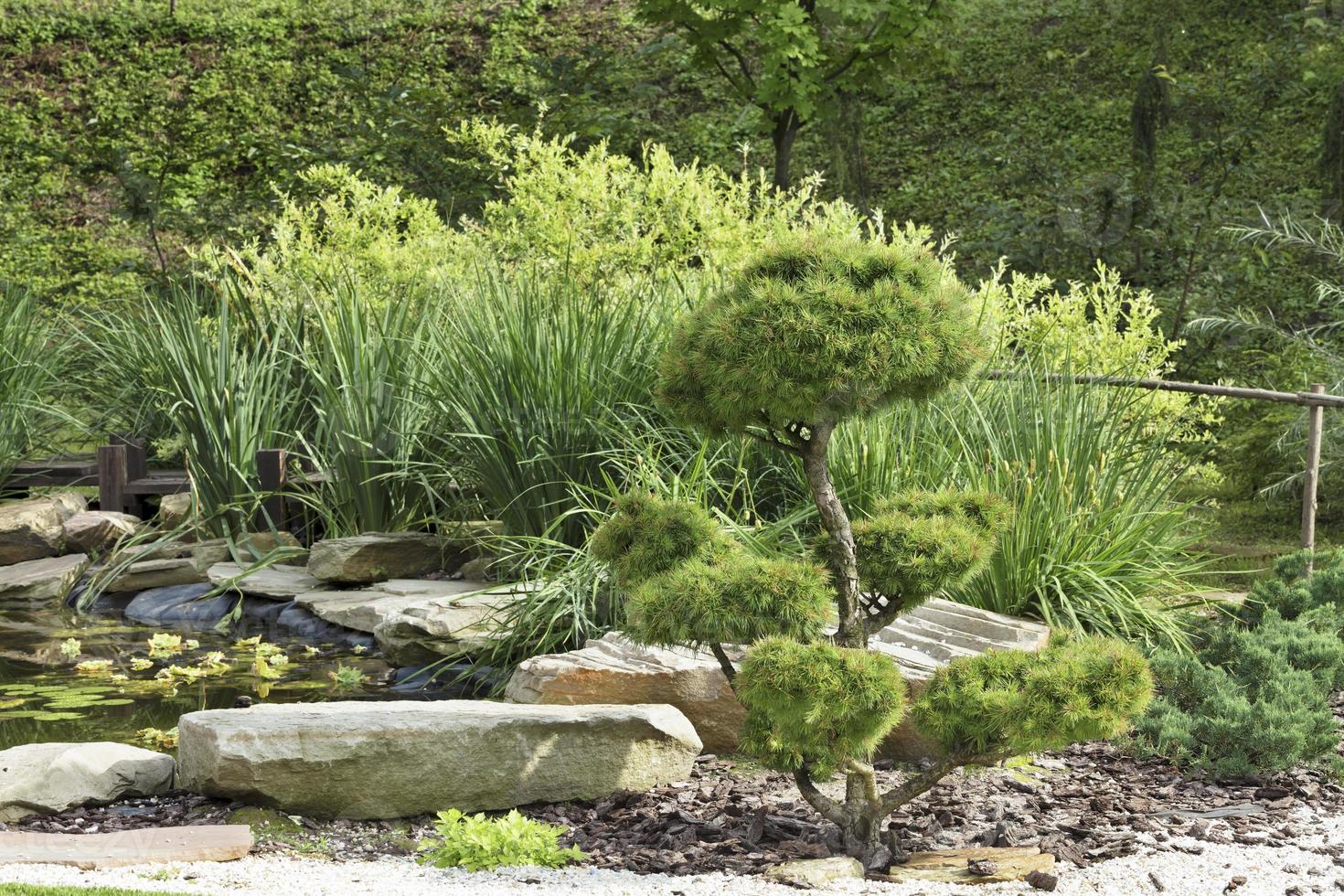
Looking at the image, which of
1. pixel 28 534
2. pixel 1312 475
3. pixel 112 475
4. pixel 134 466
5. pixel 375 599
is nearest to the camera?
pixel 1312 475

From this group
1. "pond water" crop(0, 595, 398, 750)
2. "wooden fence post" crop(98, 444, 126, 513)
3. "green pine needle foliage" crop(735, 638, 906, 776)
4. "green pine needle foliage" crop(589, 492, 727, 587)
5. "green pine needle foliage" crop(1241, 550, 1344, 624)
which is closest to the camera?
"green pine needle foliage" crop(735, 638, 906, 776)

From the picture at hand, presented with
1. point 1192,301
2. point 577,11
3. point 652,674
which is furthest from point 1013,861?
point 577,11

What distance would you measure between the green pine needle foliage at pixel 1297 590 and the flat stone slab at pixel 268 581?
4.42 metres

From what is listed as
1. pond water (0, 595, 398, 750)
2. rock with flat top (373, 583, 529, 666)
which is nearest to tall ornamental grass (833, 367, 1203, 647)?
rock with flat top (373, 583, 529, 666)

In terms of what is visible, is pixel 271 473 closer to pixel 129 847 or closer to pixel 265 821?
pixel 265 821

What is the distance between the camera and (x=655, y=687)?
4352 mm

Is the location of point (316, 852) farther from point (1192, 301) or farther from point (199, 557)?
point (1192, 301)

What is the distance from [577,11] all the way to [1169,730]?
16843mm

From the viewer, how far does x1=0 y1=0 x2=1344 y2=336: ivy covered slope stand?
12.9 metres

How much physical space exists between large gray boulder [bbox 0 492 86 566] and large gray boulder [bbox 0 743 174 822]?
4.21 m

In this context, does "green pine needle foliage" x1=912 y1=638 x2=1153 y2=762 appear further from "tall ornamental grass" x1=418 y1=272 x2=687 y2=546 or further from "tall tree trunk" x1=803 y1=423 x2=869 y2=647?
"tall ornamental grass" x1=418 y1=272 x2=687 y2=546

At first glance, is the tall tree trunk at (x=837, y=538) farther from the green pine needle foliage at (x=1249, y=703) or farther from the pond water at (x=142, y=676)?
the pond water at (x=142, y=676)

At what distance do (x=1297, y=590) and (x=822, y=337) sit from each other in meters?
3.03

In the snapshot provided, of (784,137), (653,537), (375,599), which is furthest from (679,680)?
(784,137)
